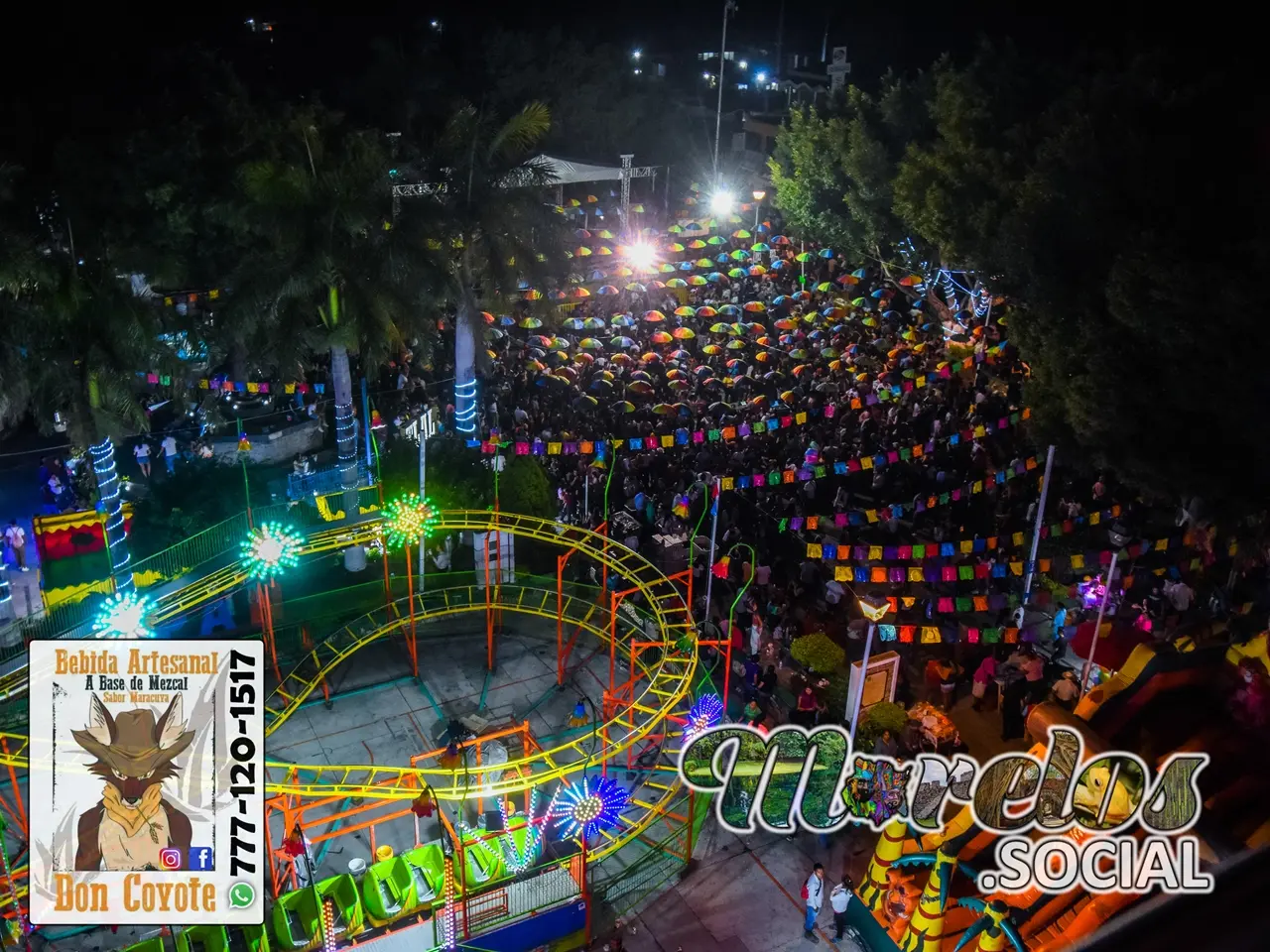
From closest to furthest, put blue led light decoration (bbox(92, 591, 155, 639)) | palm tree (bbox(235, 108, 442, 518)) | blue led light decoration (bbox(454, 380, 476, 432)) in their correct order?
blue led light decoration (bbox(92, 591, 155, 639)), palm tree (bbox(235, 108, 442, 518)), blue led light decoration (bbox(454, 380, 476, 432))

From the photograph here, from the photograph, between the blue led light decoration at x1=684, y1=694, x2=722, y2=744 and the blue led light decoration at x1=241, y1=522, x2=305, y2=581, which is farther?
the blue led light decoration at x1=241, y1=522, x2=305, y2=581

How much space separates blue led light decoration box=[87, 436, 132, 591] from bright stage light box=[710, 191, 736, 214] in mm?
29354

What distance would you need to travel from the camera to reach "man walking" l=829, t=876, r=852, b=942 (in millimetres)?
13680

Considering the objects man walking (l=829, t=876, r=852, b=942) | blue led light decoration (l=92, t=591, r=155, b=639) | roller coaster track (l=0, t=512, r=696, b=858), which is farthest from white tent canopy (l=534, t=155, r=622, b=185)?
man walking (l=829, t=876, r=852, b=942)

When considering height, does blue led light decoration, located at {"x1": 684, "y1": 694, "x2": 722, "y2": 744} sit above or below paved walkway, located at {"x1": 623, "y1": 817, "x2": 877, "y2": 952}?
above

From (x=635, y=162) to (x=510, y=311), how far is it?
94.9ft

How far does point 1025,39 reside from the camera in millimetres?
46844

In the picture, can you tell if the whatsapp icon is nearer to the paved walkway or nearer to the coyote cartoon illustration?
→ the coyote cartoon illustration

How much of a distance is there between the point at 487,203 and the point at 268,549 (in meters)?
10.1

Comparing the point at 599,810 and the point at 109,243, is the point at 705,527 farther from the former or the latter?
the point at 109,243

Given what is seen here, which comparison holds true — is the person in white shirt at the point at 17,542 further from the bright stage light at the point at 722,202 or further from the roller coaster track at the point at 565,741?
the bright stage light at the point at 722,202

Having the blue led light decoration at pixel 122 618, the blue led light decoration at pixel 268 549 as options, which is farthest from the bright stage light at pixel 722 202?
the blue led light decoration at pixel 122 618

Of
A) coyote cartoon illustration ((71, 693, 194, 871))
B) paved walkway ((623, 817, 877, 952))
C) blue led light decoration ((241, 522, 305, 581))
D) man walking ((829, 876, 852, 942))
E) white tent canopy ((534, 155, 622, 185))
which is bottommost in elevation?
paved walkway ((623, 817, 877, 952))

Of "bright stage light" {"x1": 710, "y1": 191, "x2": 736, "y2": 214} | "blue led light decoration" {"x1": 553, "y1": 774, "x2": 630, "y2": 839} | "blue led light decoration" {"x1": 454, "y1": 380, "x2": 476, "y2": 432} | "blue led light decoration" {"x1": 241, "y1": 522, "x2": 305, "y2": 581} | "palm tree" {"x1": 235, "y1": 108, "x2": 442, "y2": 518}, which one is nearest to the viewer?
"blue led light decoration" {"x1": 553, "y1": 774, "x2": 630, "y2": 839}
